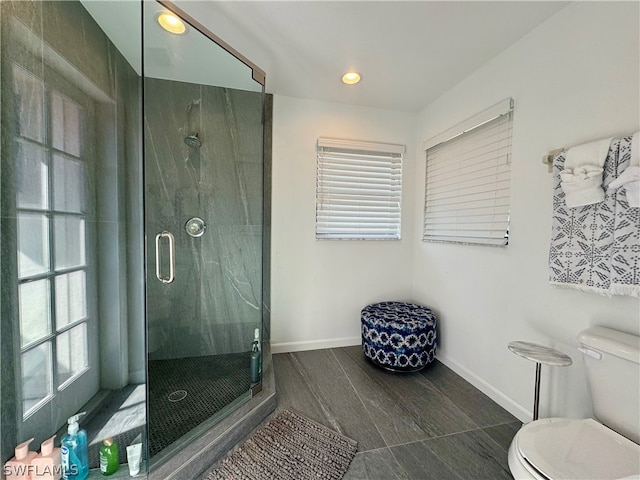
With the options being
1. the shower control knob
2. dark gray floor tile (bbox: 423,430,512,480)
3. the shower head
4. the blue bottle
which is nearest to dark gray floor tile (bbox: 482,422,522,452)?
dark gray floor tile (bbox: 423,430,512,480)

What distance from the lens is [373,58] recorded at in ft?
6.23

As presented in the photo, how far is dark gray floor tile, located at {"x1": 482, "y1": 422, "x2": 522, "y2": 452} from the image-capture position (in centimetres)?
150

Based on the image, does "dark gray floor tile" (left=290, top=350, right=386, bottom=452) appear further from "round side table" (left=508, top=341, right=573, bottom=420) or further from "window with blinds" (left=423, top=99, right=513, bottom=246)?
"window with blinds" (left=423, top=99, right=513, bottom=246)

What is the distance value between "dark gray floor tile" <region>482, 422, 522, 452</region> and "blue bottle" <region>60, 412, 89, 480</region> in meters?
1.99

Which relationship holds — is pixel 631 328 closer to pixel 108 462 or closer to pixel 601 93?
pixel 601 93

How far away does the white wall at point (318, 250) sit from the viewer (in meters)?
2.51

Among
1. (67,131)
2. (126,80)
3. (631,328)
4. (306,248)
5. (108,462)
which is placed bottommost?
(108,462)

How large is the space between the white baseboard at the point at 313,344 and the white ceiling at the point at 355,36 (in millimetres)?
2278

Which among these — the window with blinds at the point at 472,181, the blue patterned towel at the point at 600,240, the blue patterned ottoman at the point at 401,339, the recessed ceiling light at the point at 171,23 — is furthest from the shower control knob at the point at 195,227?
the blue patterned towel at the point at 600,240

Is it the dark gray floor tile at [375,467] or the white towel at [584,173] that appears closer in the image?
the white towel at [584,173]

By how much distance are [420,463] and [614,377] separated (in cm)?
92

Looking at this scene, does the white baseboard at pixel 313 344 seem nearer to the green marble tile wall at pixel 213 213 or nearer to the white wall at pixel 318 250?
the white wall at pixel 318 250

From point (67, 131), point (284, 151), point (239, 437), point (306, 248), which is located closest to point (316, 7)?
point (284, 151)

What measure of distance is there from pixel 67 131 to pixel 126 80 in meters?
0.53
